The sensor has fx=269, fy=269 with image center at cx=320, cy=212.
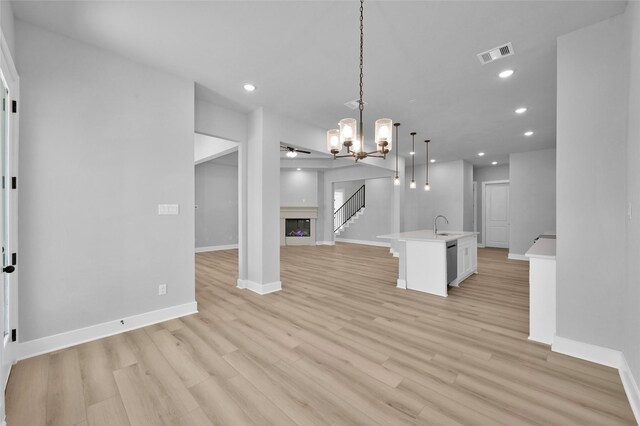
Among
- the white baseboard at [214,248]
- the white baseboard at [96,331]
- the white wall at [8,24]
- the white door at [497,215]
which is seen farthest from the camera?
the white door at [497,215]

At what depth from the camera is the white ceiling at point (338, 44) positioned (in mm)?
2238

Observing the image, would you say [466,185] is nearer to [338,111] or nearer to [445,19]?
[338,111]

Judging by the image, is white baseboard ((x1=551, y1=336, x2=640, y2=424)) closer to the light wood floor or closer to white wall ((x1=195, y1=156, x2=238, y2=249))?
the light wood floor

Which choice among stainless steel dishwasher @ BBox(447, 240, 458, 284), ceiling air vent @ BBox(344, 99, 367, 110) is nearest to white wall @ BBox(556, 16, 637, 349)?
stainless steel dishwasher @ BBox(447, 240, 458, 284)

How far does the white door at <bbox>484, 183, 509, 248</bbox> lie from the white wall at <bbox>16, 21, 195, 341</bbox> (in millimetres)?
9913

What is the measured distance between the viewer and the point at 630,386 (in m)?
1.89

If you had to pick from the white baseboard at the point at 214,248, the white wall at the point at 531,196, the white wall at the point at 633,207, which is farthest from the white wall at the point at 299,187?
the white wall at the point at 633,207

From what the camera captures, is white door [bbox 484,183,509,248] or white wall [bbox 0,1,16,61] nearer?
white wall [bbox 0,1,16,61]

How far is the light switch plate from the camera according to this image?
318 centimetres

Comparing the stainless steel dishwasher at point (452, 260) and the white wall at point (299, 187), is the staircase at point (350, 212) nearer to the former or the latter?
the white wall at point (299, 187)

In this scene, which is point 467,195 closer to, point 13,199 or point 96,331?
point 96,331

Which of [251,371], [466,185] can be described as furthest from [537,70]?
[466,185]

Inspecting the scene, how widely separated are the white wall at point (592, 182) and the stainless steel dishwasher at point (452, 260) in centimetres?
186

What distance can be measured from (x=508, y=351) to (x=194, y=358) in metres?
2.87
